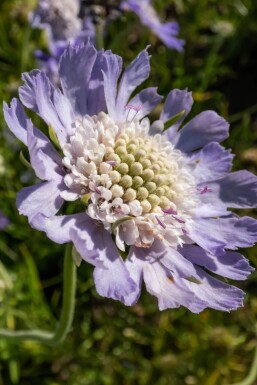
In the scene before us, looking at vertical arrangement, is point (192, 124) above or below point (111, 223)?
above

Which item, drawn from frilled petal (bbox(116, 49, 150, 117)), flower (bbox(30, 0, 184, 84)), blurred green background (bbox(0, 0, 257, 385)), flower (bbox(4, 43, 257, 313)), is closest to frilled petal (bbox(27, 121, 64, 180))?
flower (bbox(4, 43, 257, 313))

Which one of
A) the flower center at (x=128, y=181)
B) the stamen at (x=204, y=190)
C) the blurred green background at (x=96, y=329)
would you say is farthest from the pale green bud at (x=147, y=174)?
the blurred green background at (x=96, y=329)

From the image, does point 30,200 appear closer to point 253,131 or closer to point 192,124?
point 192,124

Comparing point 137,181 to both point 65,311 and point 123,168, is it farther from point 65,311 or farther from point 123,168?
point 65,311

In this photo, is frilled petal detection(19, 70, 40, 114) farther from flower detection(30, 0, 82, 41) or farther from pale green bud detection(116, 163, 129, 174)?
flower detection(30, 0, 82, 41)

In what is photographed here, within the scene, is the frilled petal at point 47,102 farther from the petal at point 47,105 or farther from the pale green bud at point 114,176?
the pale green bud at point 114,176

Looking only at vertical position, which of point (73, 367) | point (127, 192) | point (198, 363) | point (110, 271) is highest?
point (127, 192)

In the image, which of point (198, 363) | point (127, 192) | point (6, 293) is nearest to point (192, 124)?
point (127, 192)

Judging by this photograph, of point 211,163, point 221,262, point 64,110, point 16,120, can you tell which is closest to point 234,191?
point 211,163
